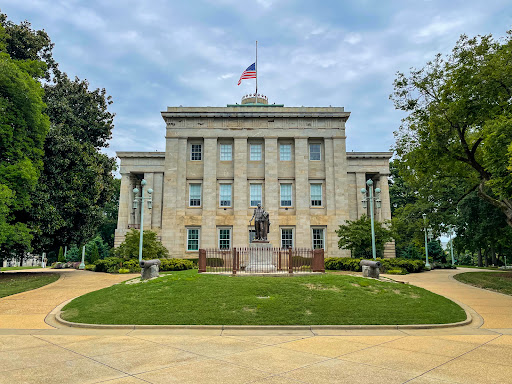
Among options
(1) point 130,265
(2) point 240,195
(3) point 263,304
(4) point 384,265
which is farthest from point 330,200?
(3) point 263,304

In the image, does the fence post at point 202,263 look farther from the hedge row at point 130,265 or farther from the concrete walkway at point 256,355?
the concrete walkway at point 256,355

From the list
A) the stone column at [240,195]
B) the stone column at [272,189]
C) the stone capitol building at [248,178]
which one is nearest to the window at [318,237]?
the stone capitol building at [248,178]

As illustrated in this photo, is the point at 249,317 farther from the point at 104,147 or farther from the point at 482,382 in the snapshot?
the point at 104,147

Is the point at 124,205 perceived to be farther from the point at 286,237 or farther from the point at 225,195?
the point at 286,237

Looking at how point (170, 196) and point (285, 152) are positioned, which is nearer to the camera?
point (170, 196)

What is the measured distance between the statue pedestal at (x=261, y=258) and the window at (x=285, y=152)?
59.0 ft

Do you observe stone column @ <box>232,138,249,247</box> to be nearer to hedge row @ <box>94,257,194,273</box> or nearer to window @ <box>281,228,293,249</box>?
window @ <box>281,228,293,249</box>

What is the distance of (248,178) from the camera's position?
38219mm

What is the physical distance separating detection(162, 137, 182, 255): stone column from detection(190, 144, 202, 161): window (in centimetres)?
169

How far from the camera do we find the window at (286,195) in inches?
1497

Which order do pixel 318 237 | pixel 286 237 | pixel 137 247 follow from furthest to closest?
pixel 318 237 < pixel 286 237 < pixel 137 247

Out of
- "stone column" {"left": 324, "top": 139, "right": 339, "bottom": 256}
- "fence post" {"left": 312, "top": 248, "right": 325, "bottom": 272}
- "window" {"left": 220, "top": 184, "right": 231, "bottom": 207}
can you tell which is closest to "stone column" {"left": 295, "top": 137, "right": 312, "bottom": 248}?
"stone column" {"left": 324, "top": 139, "right": 339, "bottom": 256}

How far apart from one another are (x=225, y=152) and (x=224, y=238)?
8.85 metres

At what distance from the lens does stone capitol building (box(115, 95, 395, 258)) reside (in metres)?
37.1
